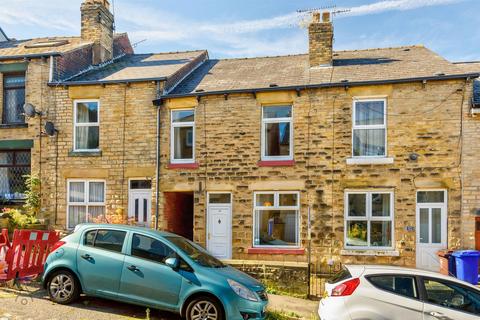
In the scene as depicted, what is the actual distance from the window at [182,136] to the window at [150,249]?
6708mm

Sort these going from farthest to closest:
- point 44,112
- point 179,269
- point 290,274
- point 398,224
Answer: point 44,112 → point 398,224 → point 290,274 → point 179,269

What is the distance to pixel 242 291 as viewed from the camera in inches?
279

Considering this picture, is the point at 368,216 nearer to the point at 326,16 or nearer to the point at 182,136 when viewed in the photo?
the point at 182,136

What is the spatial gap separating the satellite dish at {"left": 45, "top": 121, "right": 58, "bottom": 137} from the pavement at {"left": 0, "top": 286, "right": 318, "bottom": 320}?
6976 mm

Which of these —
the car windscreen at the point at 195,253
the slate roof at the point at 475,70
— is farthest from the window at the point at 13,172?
the slate roof at the point at 475,70

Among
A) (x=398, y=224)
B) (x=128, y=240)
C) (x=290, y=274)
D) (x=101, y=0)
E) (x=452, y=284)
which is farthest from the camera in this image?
(x=101, y=0)

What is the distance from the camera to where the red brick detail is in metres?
14.5

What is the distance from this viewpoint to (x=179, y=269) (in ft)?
23.7

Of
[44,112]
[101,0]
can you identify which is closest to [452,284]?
[44,112]

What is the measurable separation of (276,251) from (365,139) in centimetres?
444

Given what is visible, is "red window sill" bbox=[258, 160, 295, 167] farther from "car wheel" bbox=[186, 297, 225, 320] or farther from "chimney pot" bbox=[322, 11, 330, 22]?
"car wheel" bbox=[186, 297, 225, 320]

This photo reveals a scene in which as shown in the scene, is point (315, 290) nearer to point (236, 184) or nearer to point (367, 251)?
point (367, 251)

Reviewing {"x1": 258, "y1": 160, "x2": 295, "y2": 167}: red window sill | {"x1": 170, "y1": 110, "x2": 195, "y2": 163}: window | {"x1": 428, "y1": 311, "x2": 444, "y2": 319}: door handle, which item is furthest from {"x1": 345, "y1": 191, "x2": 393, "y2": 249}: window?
{"x1": 428, "y1": 311, "x2": 444, "y2": 319}: door handle

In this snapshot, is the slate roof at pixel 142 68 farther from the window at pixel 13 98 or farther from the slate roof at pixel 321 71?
the window at pixel 13 98
